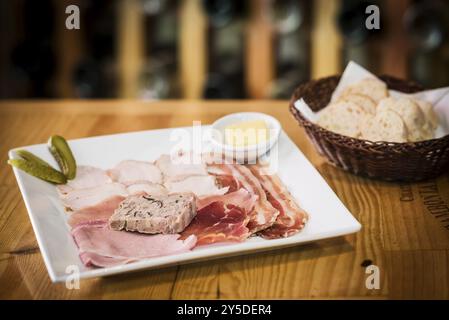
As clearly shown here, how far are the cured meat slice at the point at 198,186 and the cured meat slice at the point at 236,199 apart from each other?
39 mm

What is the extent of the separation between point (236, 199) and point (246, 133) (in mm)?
283

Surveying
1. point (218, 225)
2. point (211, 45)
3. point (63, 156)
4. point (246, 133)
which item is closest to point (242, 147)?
point (246, 133)

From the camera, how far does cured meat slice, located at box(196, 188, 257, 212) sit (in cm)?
142

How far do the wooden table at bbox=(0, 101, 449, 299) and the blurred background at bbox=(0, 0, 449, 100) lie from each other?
117 centimetres

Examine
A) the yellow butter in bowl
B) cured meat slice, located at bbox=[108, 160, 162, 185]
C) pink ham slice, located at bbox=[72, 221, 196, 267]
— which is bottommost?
pink ham slice, located at bbox=[72, 221, 196, 267]

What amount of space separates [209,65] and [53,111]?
0.94m

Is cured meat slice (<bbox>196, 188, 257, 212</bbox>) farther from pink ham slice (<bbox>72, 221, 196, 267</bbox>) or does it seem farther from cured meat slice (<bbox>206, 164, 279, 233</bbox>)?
pink ham slice (<bbox>72, 221, 196, 267</bbox>)

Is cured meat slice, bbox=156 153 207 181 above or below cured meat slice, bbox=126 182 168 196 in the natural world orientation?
above

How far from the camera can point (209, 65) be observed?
9.58 ft

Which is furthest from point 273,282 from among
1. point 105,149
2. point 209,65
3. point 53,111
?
point 209,65

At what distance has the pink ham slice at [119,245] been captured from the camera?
4.07 feet

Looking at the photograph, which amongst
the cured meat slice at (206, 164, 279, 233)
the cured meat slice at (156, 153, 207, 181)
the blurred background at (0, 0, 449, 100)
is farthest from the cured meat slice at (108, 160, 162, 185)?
the blurred background at (0, 0, 449, 100)

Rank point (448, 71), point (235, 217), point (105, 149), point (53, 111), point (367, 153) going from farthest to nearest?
point (448, 71) → point (53, 111) → point (105, 149) → point (367, 153) → point (235, 217)
